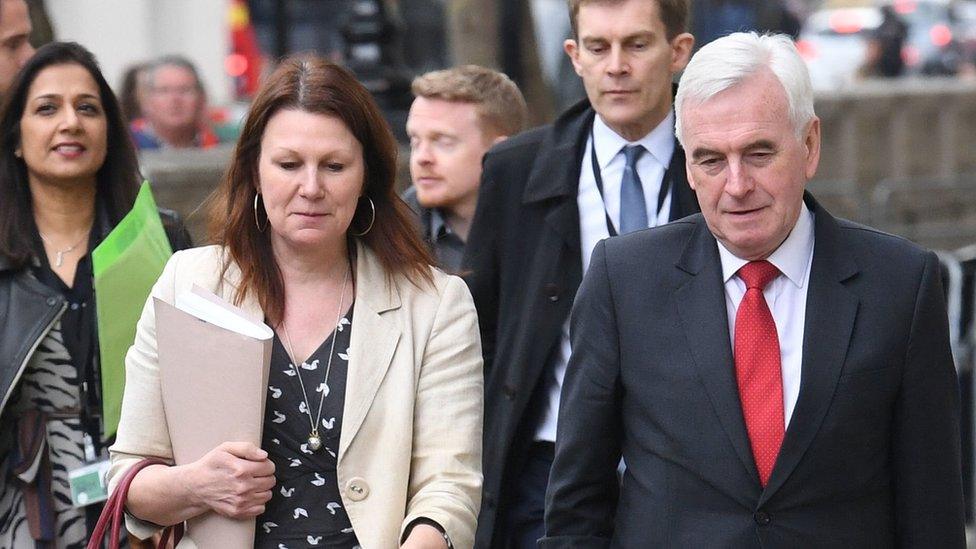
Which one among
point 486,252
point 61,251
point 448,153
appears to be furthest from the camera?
point 448,153

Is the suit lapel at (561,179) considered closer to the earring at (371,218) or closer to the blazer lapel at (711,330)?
the earring at (371,218)

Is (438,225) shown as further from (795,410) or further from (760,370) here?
(795,410)

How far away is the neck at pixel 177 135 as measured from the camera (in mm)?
11070

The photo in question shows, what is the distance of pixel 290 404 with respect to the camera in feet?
13.0

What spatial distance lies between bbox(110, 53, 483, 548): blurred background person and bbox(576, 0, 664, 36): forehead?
109 cm

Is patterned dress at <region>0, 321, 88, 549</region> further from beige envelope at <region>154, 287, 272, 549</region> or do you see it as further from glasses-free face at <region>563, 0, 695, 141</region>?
glasses-free face at <region>563, 0, 695, 141</region>

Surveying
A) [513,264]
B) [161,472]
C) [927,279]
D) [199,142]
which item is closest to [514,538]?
[513,264]

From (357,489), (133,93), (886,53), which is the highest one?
(357,489)

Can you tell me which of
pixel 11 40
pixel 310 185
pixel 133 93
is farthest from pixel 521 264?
pixel 133 93

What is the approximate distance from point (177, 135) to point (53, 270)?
592 centimetres

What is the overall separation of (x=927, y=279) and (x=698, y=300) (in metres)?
0.48

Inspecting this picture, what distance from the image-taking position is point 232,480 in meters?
3.80

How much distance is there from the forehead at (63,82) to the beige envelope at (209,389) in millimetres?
1649

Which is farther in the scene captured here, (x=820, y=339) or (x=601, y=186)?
(x=601, y=186)
